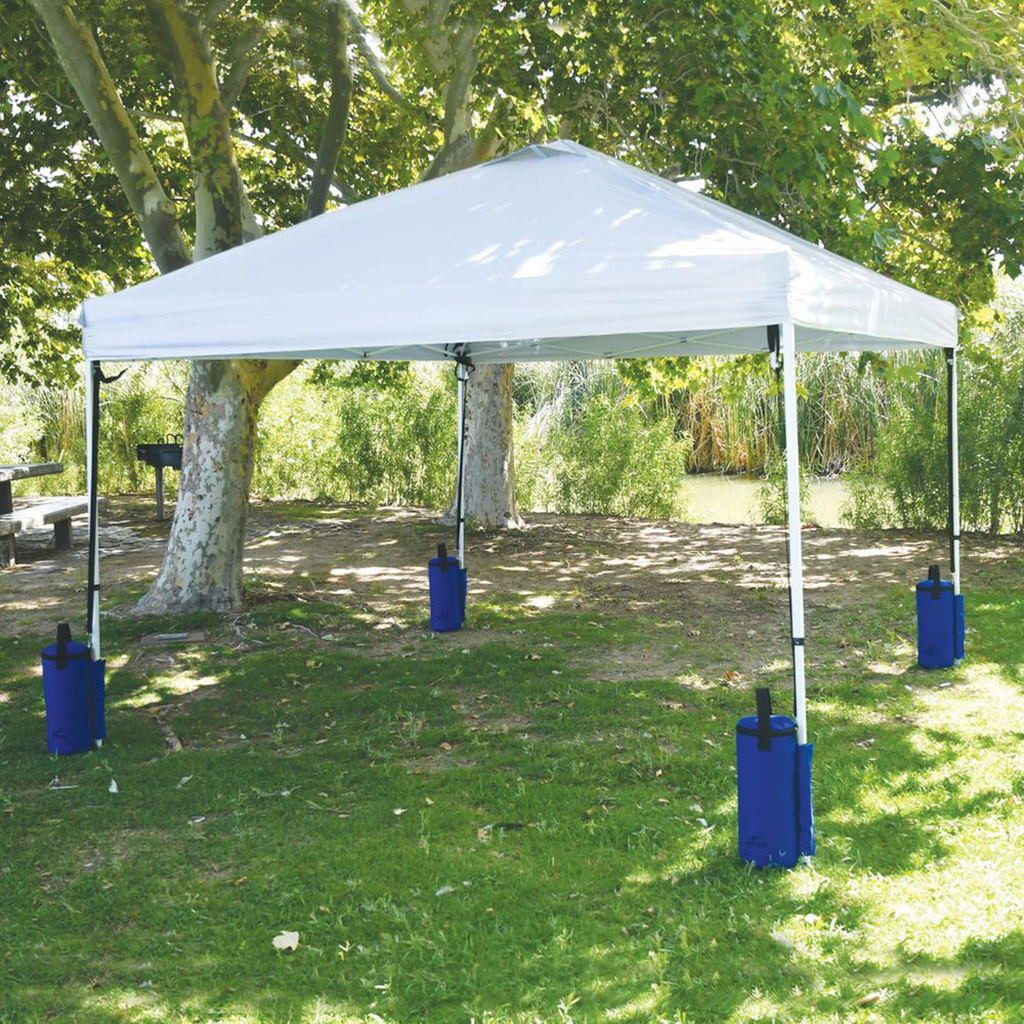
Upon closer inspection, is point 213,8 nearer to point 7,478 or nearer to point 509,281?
point 509,281

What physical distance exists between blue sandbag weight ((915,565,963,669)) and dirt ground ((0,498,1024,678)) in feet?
2.75

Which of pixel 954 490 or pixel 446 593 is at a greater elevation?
pixel 954 490

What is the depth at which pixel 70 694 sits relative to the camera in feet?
15.2

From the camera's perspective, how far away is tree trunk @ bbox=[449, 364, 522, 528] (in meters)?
10.3

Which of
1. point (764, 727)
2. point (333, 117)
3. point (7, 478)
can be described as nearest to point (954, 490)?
point (764, 727)

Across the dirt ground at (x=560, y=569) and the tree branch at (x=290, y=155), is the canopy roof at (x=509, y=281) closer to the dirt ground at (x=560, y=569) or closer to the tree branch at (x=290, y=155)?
the dirt ground at (x=560, y=569)

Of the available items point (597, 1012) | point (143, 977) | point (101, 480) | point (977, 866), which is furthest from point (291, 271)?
point (101, 480)

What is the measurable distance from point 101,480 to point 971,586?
35.2 feet

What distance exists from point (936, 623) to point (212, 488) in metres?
4.27

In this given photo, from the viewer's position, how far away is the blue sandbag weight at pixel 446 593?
6684 mm

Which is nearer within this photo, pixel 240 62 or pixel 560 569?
pixel 240 62

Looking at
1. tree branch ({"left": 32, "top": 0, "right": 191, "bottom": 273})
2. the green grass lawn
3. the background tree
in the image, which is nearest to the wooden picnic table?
the background tree

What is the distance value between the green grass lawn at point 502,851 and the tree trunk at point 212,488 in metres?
1.17

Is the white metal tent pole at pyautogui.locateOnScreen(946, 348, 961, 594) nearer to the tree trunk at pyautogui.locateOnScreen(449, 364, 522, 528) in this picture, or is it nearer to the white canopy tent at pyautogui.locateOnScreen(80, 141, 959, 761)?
the white canopy tent at pyautogui.locateOnScreen(80, 141, 959, 761)
